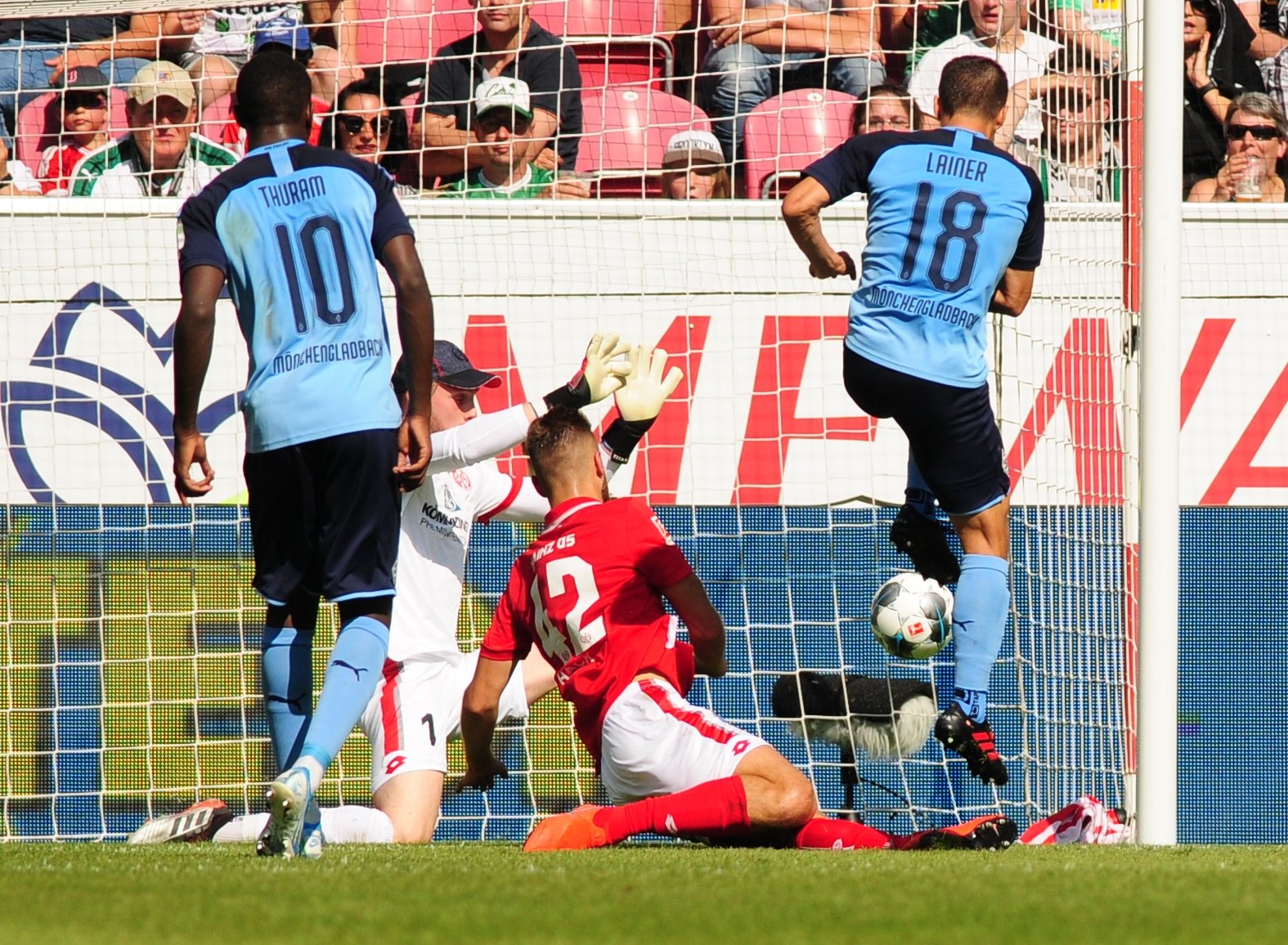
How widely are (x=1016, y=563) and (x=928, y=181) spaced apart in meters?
2.52

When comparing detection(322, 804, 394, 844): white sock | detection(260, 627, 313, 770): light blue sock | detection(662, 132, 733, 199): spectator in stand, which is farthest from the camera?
detection(662, 132, 733, 199): spectator in stand

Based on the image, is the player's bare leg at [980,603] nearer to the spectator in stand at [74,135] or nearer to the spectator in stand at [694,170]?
the spectator in stand at [694,170]

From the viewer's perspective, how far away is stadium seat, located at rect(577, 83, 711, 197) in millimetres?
8367

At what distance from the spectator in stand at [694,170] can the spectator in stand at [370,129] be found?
1.29m

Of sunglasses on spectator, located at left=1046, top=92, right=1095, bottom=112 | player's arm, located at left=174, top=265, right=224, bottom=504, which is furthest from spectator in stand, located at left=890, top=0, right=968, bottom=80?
player's arm, located at left=174, top=265, right=224, bottom=504

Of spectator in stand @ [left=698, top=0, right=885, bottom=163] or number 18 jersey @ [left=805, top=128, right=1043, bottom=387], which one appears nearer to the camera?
number 18 jersey @ [left=805, top=128, right=1043, bottom=387]

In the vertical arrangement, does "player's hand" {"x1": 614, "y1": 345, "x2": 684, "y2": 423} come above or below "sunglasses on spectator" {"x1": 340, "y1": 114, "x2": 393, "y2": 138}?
below

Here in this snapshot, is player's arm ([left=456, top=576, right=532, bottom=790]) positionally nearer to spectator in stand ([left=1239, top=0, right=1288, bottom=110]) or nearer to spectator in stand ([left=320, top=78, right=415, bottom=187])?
spectator in stand ([left=320, top=78, right=415, bottom=187])

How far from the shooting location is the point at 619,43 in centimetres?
877

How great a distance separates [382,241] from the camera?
4.56m

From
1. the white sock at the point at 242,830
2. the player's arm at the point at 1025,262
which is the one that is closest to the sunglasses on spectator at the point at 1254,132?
the player's arm at the point at 1025,262

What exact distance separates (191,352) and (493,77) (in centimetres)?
392

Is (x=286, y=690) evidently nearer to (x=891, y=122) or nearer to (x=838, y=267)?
(x=838, y=267)

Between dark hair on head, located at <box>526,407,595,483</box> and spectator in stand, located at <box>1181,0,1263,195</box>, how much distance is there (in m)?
5.00
